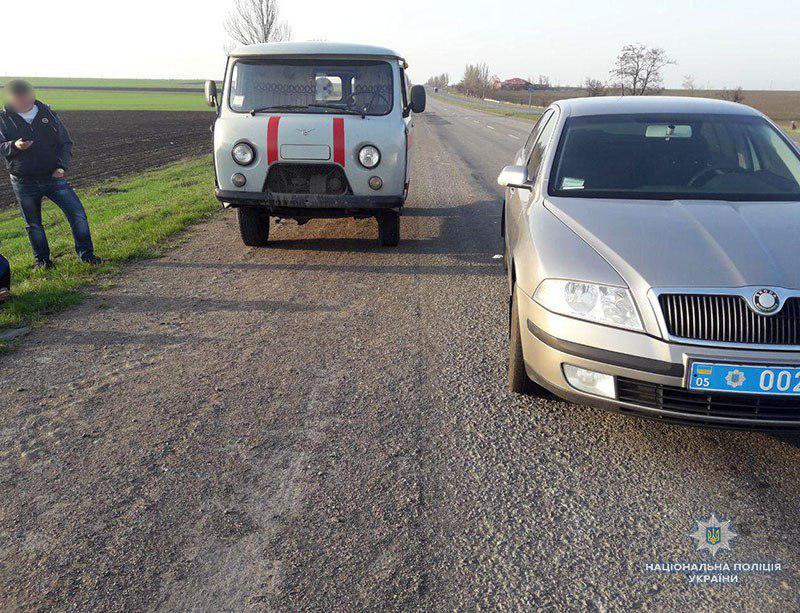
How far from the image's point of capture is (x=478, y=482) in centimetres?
316

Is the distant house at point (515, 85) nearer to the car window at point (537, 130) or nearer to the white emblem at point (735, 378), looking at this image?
the car window at point (537, 130)

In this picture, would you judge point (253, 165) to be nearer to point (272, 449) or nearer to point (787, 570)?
point (272, 449)

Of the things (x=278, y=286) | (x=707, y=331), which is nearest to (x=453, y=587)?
(x=707, y=331)

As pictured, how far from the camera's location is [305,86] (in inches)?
294

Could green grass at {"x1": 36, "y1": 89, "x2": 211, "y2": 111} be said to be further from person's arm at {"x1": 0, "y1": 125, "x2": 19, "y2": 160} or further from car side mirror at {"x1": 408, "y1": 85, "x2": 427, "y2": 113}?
person's arm at {"x1": 0, "y1": 125, "x2": 19, "y2": 160}

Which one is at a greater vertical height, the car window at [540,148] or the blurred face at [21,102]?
the blurred face at [21,102]

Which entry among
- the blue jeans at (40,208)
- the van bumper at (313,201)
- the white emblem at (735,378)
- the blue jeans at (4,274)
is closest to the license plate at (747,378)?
the white emblem at (735,378)

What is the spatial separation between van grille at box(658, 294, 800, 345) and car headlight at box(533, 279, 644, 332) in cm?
16

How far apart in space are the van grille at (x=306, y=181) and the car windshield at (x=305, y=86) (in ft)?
2.54

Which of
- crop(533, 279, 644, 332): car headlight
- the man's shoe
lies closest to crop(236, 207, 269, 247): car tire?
the man's shoe

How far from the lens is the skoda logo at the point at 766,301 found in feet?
9.96

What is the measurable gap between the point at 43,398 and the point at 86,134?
33077 mm

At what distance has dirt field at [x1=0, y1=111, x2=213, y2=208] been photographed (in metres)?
19.3

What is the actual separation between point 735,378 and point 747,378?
5 cm
